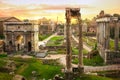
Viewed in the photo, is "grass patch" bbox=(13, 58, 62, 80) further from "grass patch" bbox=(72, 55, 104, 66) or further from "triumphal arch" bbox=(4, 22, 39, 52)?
"triumphal arch" bbox=(4, 22, 39, 52)

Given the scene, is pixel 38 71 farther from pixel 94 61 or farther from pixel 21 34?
pixel 21 34

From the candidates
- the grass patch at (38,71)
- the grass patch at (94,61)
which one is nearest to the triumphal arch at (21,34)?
the grass patch at (94,61)

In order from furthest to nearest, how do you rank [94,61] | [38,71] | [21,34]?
[21,34] < [94,61] < [38,71]

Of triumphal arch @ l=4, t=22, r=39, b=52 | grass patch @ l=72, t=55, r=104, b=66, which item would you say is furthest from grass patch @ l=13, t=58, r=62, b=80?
triumphal arch @ l=4, t=22, r=39, b=52

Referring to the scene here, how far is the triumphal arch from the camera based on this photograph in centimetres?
6512

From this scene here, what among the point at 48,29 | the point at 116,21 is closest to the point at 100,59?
the point at 116,21

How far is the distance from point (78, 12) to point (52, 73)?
9.86 m

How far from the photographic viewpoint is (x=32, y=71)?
42.6 m

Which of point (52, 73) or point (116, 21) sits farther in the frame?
point (116, 21)

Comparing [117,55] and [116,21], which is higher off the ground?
[116,21]

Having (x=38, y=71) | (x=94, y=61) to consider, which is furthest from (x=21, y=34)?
(x=38, y=71)

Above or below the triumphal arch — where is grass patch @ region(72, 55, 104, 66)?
below

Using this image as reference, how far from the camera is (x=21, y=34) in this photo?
6575 cm

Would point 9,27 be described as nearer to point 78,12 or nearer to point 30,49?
point 30,49
